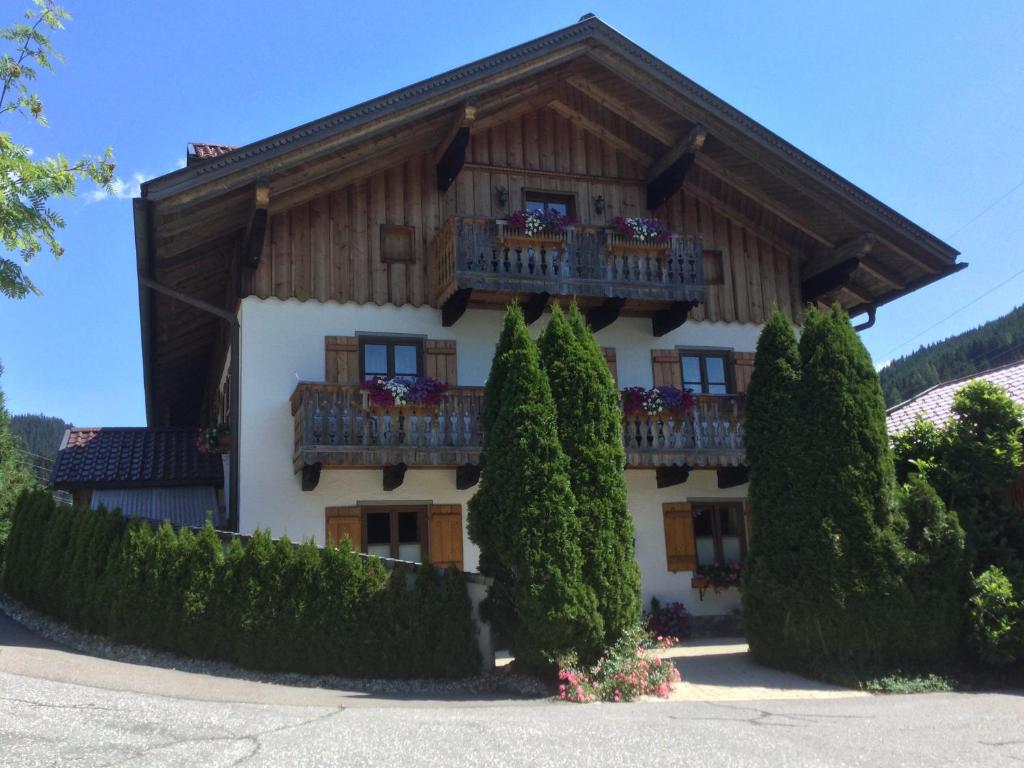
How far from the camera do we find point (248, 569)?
1104 centimetres

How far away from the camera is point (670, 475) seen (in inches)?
656

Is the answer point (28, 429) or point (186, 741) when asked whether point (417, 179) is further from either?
point (28, 429)

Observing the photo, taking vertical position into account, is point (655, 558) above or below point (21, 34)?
below

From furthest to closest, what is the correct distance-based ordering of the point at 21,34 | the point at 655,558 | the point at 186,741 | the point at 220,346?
the point at 220,346, the point at 655,558, the point at 21,34, the point at 186,741

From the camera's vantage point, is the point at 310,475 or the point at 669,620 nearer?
the point at 310,475

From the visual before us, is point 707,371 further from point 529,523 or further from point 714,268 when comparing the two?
point 529,523

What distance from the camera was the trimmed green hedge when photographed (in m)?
10.8

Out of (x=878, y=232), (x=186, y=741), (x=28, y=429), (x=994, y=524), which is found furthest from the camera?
(x=28, y=429)

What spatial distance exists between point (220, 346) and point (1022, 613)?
49.6ft

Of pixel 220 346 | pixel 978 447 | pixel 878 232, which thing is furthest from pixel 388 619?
pixel 878 232

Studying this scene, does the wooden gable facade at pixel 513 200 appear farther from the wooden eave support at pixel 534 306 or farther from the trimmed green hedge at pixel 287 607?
the trimmed green hedge at pixel 287 607

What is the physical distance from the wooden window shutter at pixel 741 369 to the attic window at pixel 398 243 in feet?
21.0

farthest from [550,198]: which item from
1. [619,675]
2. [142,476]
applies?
[619,675]

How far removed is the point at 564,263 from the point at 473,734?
9.86 metres
